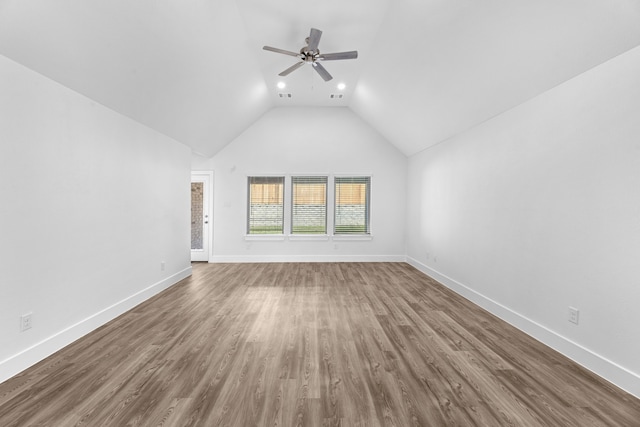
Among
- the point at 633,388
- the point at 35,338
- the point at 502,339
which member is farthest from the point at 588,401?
the point at 35,338

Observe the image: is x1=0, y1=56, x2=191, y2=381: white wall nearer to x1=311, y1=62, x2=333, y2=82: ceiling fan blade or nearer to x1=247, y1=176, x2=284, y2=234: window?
x1=311, y1=62, x2=333, y2=82: ceiling fan blade

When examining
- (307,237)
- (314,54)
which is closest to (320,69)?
(314,54)

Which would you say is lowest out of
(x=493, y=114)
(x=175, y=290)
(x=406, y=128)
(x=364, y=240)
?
(x=175, y=290)

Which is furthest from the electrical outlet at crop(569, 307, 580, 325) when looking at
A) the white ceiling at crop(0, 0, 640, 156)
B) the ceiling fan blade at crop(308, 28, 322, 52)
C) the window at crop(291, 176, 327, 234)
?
the window at crop(291, 176, 327, 234)

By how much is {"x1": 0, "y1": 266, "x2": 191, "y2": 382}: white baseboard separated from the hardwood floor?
0.25 ft

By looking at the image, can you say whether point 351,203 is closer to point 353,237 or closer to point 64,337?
point 353,237

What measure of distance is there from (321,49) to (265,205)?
3670 millimetres

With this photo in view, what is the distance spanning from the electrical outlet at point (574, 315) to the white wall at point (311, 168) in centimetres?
428

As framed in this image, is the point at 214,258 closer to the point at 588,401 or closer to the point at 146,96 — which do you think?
the point at 146,96

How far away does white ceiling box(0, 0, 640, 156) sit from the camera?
82.7 inches

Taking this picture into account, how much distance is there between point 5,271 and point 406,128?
574cm

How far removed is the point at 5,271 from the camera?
2.07 metres

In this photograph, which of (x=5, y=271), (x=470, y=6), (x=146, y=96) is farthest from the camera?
(x=146, y=96)

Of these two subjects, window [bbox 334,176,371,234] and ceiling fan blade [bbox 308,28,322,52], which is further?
window [bbox 334,176,371,234]
